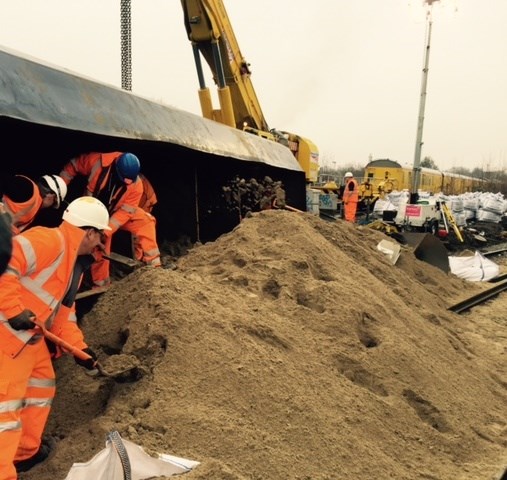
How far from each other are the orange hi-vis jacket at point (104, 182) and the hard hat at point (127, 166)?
0.33 ft

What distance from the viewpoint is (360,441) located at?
3.10 m

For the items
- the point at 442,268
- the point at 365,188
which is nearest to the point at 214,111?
the point at 442,268

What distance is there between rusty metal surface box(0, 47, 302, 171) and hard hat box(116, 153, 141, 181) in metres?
0.23

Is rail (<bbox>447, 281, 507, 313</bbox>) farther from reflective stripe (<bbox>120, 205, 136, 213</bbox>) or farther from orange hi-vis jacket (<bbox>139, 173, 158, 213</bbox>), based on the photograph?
reflective stripe (<bbox>120, 205, 136, 213</bbox>)

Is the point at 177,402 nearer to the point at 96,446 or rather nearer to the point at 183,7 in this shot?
the point at 96,446

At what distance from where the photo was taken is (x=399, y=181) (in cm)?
3106

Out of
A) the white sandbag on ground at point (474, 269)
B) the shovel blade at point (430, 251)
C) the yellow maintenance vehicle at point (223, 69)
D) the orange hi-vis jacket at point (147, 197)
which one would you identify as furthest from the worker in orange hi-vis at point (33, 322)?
the white sandbag on ground at point (474, 269)

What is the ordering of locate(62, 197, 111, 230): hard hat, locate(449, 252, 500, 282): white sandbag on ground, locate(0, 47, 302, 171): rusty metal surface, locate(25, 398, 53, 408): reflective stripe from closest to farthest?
locate(25, 398, 53, 408): reflective stripe < locate(62, 197, 111, 230): hard hat < locate(0, 47, 302, 171): rusty metal surface < locate(449, 252, 500, 282): white sandbag on ground

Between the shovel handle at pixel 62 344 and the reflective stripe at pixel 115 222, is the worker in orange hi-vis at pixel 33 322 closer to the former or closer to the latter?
the shovel handle at pixel 62 344

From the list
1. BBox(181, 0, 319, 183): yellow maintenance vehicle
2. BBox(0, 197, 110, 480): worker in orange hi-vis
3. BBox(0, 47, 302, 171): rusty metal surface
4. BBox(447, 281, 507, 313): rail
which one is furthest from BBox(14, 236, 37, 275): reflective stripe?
BBox(181, 0, 319, 183): yellow maintenance vehicle

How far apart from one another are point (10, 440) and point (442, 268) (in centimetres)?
959

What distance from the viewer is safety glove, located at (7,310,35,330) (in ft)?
8.46

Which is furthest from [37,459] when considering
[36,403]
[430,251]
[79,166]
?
[430,251]

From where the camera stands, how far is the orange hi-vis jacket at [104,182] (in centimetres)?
506
